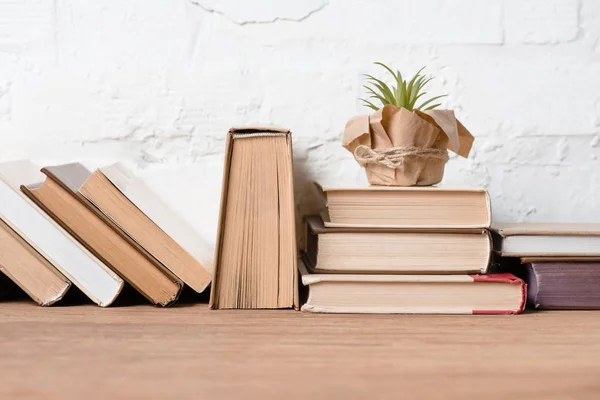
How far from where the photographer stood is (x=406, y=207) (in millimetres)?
934


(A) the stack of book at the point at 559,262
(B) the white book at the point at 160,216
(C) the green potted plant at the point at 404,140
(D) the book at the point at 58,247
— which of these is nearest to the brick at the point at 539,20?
(C) the green potted plant at the point at 404,140

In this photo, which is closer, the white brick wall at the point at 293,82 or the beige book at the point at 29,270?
the beige book at the point at 29,270

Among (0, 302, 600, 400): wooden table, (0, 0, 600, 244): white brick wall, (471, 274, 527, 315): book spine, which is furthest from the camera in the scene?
(0, 0, 600, 244): white brick wall

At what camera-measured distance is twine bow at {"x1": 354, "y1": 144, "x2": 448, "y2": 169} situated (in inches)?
37.5

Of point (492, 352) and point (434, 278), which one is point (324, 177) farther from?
point (492, 352)

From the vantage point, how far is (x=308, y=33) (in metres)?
1.19

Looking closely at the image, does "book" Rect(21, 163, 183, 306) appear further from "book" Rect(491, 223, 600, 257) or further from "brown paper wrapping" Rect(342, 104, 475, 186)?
"book" Rect(491, 223, 600, 257)

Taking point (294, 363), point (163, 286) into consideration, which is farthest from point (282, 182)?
point (294, 363)

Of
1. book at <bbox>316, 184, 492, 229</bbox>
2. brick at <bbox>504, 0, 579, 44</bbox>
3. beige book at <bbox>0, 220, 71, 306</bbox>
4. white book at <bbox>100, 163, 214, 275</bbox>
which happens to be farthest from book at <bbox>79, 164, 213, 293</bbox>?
brick at <bbox>504, 0, 579, 44</bbox>

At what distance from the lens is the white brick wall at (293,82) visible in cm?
118

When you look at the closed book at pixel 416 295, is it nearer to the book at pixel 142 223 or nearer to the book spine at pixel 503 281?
the book spine at pixel 503 281

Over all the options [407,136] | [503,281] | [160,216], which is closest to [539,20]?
[407,136]

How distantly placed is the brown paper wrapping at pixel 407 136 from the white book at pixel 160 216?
30 cm

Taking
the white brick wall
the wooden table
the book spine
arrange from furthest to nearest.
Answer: the white brick wall, the book spine, the wooden table
